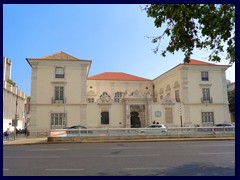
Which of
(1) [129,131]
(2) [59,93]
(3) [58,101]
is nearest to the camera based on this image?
(1) [129,131]

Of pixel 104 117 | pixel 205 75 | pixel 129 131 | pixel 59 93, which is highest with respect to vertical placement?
pixel 205 75

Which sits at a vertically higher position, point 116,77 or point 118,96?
point 116,77

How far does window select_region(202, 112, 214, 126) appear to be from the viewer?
3531 centimetres

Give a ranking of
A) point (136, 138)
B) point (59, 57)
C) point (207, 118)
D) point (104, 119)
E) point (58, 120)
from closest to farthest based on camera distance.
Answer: point (136, 138) → point (58, 120) → point (104, 119) → point (59, 57) → point (207, 118)

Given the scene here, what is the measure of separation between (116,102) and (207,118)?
44.4 ft

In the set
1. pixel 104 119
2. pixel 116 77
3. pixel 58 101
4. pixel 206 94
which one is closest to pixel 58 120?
pixel 58 101

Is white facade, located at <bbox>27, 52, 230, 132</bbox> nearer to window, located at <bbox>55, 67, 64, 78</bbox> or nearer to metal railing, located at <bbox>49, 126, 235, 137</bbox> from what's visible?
window, located at <bbox>55, 67, 64, 78</bbox>

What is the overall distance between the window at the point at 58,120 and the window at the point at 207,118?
19.8 m

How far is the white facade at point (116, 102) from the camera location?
32.4 meters

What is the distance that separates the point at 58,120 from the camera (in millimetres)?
32156

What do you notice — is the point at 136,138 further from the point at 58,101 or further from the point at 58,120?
the point at 58,101
